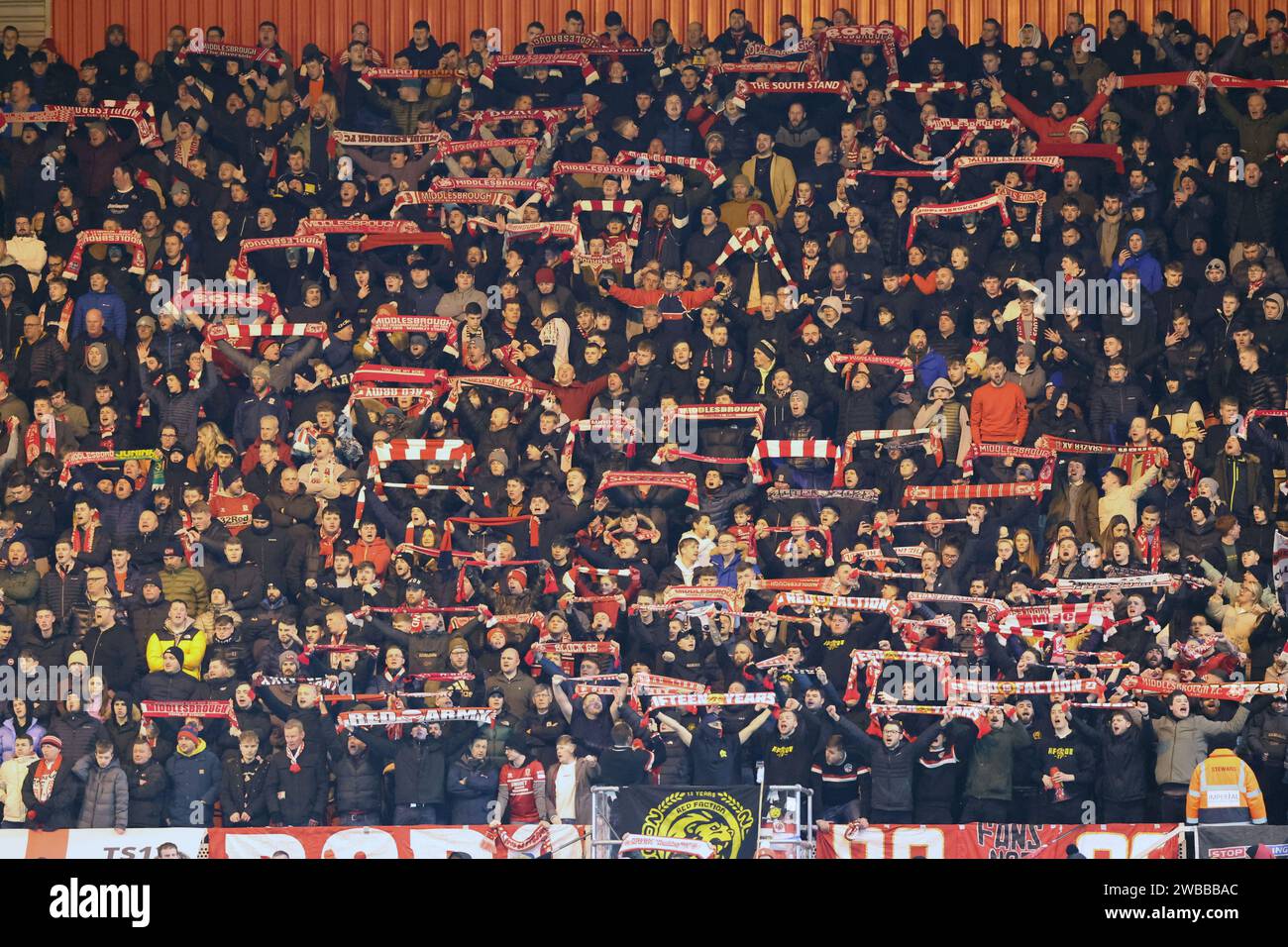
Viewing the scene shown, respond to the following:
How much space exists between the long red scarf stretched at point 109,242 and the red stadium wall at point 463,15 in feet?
8.71

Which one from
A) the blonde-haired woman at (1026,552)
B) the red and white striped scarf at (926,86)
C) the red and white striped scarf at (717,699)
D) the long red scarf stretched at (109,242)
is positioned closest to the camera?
the red and white striped scarf at (717,699)

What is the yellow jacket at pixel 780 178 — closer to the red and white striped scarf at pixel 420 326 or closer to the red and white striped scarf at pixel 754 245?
the red and white striped scarf at pixel 754 245

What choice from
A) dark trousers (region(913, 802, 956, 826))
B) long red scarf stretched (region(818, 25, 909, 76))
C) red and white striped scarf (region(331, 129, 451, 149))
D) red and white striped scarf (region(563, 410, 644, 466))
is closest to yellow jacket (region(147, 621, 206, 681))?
red and white striped scarf (region(563, 410, 644, 466))

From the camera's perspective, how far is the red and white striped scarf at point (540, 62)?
1719 cm

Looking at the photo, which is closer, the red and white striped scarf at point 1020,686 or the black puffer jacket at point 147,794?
the black puffer jacket at point 147,794

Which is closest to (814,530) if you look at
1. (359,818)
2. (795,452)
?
(795,452)

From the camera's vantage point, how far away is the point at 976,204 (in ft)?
53.9

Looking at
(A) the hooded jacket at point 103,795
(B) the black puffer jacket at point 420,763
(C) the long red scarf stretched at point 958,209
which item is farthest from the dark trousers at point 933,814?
(A) the hooded jacket at point 103,795

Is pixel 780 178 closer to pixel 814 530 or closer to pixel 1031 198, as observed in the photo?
pixel 1031 198

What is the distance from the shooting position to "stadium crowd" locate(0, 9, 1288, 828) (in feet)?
46.2

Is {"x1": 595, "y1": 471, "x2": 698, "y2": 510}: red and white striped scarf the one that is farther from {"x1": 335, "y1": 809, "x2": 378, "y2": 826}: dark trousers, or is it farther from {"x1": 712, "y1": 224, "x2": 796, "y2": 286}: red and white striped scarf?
{"x1": 335, "y1": 809, "x2": 378, "y2": 826}: dark trousers

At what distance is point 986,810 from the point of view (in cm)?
1381

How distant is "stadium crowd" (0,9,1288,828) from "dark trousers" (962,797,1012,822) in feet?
0.10
